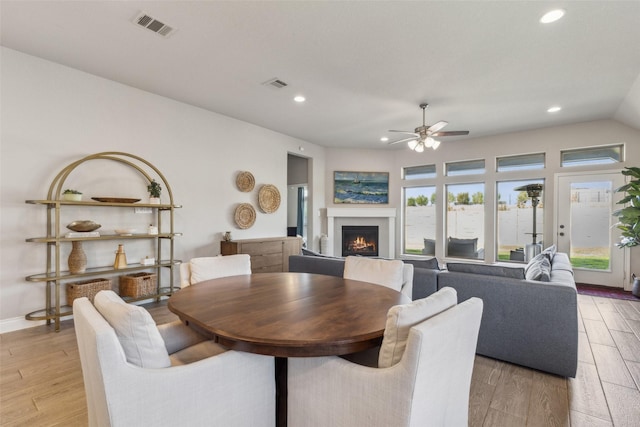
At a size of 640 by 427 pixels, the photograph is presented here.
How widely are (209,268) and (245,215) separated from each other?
2894 mm

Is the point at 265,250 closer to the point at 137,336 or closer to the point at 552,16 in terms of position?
the point at 137,336

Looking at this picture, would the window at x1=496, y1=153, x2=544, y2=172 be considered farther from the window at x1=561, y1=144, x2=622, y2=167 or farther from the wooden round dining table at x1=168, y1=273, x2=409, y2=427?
the wooden round dining table at x1=168, y1=273, x2=409, y2=427

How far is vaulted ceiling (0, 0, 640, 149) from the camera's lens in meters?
2.44

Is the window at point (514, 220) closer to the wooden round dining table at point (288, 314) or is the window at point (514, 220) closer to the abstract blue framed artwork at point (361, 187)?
the abstract blue framed artwork at point (361, 187)

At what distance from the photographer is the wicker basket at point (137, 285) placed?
3678mm

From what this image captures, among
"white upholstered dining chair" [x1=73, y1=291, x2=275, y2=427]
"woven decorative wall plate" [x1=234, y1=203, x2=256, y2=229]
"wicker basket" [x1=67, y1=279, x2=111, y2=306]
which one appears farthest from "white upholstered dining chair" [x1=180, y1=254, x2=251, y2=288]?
"woven decorative wall plate" [x1=234, y1=203, x2=256, y2=229]

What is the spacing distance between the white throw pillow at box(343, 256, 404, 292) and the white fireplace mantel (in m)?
4.42

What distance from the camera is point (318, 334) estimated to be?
129 centimetres

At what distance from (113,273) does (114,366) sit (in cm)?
320

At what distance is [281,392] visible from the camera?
1.55m

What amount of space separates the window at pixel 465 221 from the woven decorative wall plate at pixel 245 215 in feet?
14.3

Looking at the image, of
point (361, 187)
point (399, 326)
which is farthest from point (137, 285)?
point (361, 187)

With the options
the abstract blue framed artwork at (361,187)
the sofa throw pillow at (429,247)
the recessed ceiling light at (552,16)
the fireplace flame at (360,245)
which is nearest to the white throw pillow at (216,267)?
the recessed ceiling light at (552,16)

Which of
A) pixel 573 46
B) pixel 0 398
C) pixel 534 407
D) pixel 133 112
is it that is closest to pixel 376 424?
pixel 534 407
